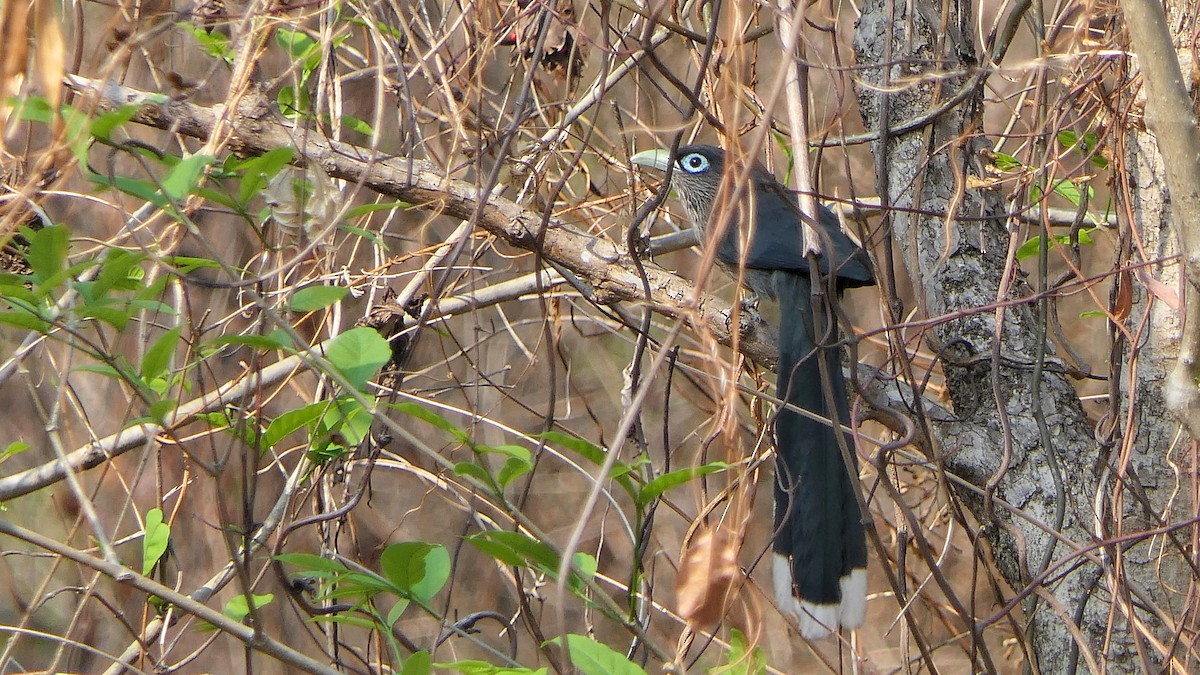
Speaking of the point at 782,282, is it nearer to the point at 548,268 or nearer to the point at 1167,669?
the point at 548,268

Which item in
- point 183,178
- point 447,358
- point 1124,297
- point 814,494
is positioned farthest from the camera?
point 447,358

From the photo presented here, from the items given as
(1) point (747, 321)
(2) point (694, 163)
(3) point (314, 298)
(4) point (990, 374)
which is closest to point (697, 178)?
(2) point (694, 163)

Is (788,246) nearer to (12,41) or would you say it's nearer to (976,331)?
(976,331)

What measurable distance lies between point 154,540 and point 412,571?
0.76 metres

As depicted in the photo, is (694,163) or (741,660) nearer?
(741,660)

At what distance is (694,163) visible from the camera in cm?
498

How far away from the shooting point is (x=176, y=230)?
2.65 m

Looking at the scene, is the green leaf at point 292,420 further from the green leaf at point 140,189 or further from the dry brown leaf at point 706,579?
the dry brown leaf at point 706,579

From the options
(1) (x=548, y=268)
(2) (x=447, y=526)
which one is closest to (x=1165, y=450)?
(1) (x=548, y=268)

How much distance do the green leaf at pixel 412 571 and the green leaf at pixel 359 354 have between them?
0.29 meters

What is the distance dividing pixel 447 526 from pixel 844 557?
428 centimetres

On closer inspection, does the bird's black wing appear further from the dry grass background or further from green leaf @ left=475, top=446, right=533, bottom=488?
green leaf @ left=475, top=446, right=533, bottom=488

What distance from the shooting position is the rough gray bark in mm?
2777

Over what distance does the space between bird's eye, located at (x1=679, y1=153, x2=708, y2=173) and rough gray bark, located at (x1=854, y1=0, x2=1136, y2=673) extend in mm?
1629
